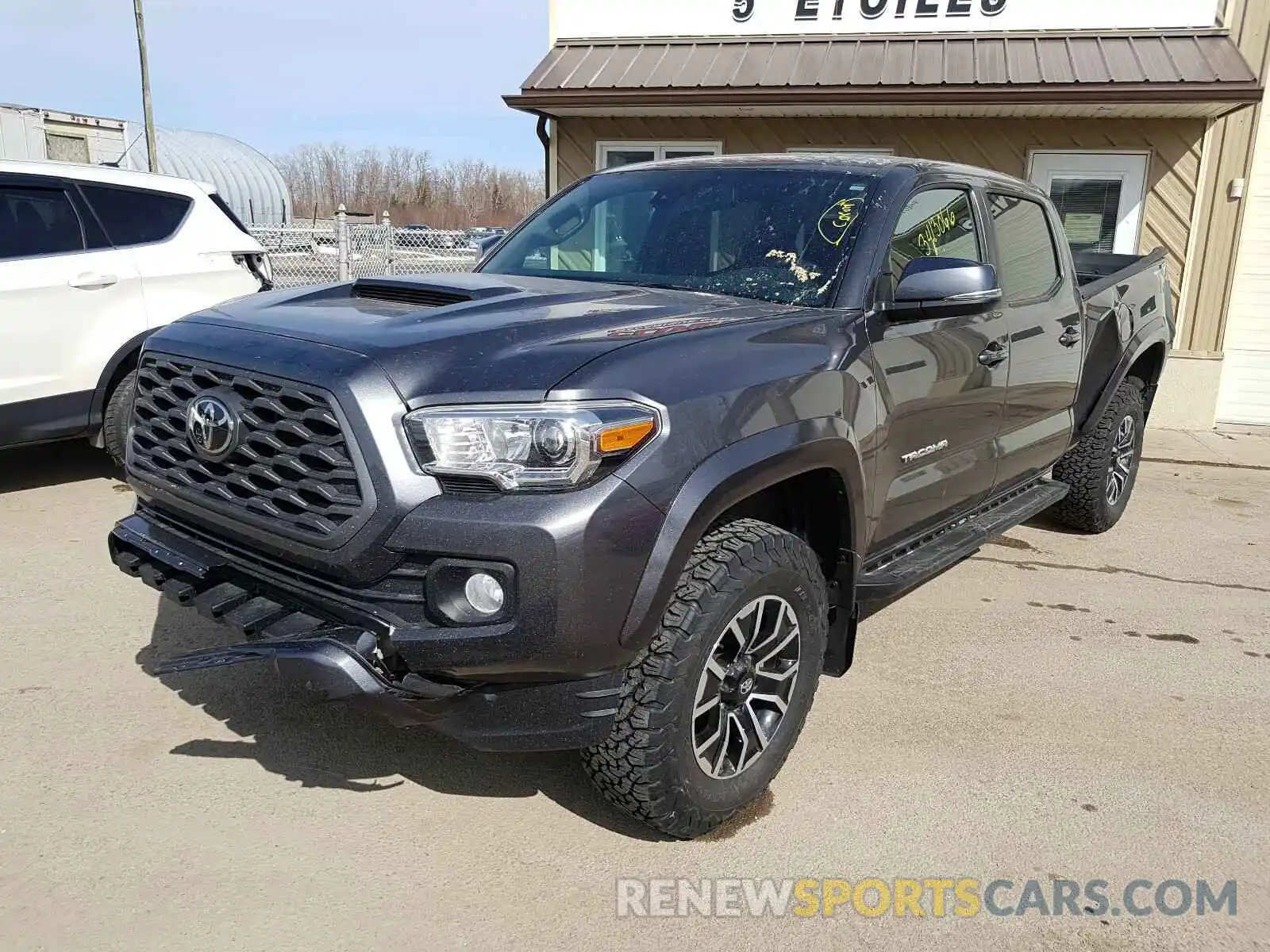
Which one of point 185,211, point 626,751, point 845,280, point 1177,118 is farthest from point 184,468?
point 1177,118

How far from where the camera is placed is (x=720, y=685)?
9.34 ft

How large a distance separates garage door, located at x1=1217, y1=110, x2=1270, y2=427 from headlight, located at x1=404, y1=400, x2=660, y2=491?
8.89 metres

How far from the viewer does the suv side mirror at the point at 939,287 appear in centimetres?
322

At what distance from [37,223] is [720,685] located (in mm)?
5062

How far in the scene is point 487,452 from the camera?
2.39 metres

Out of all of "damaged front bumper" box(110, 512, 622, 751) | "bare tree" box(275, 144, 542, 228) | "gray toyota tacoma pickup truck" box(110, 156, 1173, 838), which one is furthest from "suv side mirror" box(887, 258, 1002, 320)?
"bare tree" box(275, 144, 542, 228)

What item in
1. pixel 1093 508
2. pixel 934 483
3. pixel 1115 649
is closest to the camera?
pixel 934 483

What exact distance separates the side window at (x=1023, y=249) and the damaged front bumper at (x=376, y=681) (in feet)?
8.84

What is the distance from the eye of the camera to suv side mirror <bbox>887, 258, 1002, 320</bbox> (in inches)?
127

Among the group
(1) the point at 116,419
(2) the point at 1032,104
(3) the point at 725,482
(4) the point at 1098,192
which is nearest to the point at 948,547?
(3) the point at 725,482

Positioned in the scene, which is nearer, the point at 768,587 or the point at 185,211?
the point at 768,587

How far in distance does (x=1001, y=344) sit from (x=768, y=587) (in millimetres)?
1809

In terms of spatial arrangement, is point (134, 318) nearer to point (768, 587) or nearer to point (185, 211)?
point (185, 211)

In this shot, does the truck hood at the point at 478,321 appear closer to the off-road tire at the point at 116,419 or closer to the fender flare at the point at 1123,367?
the fender flare at the point at 1123,367
